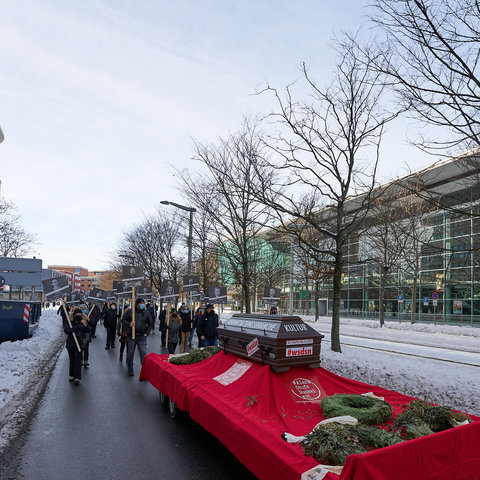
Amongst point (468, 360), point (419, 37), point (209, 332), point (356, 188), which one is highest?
point (419, 37)

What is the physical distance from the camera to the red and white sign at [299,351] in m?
5.28

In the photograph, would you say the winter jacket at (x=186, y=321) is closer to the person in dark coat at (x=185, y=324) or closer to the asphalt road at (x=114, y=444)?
the person in dark coat at (x=185, y=324)

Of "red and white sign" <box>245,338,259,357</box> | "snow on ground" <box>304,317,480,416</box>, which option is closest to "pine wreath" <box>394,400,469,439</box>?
"red and white sign" <box>245,338,259,357</box>

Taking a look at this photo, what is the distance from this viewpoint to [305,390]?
509 centimetres

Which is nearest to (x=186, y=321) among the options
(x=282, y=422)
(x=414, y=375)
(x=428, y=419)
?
(x=414, y=375)

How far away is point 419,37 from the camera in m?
6.91

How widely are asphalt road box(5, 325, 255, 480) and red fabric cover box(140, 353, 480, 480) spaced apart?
0.51 metres

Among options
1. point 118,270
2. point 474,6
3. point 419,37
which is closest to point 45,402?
point 419,37

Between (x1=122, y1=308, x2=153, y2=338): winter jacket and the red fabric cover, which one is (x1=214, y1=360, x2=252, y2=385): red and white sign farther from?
(x1=122, y1=308, x2=153, y2=338): winter jacket

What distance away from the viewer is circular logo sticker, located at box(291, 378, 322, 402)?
16.3 ft

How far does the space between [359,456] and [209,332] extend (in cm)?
1103

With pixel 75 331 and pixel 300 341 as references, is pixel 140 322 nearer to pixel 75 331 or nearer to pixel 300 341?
pixel 75 331

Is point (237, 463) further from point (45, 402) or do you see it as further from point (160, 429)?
point (45, 402)

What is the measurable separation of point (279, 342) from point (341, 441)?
1.89m
